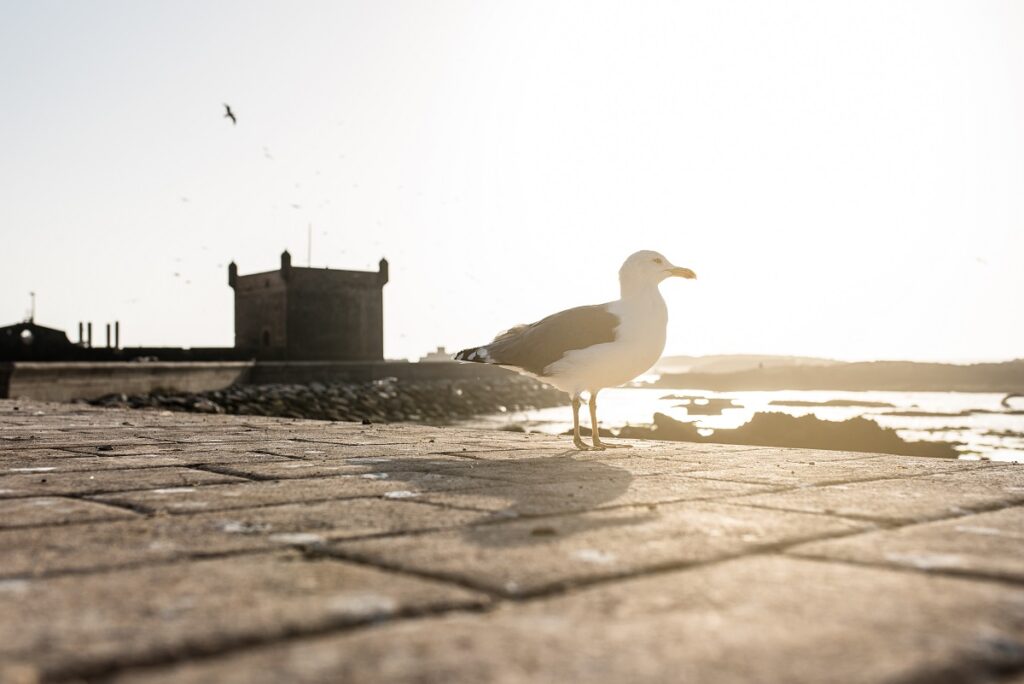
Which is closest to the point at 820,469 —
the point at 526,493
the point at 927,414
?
the point at 526,493

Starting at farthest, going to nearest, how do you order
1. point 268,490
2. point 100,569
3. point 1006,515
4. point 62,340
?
1. point 62,340
2. point 268,490
3. point 1006,515
4. point 100,569

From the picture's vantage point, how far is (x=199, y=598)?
5.70ft

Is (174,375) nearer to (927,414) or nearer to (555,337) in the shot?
(555,337)

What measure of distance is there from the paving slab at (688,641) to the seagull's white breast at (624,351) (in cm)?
381

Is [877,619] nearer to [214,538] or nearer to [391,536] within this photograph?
[391,536]

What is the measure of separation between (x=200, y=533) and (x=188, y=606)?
835 millimetres

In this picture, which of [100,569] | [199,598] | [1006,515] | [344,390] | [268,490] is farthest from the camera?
[344,390]

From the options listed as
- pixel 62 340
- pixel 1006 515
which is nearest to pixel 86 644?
pixel 1006 515

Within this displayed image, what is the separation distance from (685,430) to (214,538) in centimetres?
1220

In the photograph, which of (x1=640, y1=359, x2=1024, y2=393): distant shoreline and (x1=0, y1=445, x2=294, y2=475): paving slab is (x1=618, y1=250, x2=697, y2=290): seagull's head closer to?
(x1=0, y1=445, x2=294, y2=475): paving slab

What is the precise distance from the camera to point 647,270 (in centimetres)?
587

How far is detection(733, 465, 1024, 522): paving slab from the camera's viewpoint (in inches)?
110

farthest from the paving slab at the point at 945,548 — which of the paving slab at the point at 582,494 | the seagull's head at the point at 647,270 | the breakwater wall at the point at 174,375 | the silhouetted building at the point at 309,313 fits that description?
the silhouetted building at the point at 309,313

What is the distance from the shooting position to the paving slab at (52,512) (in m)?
2.68
